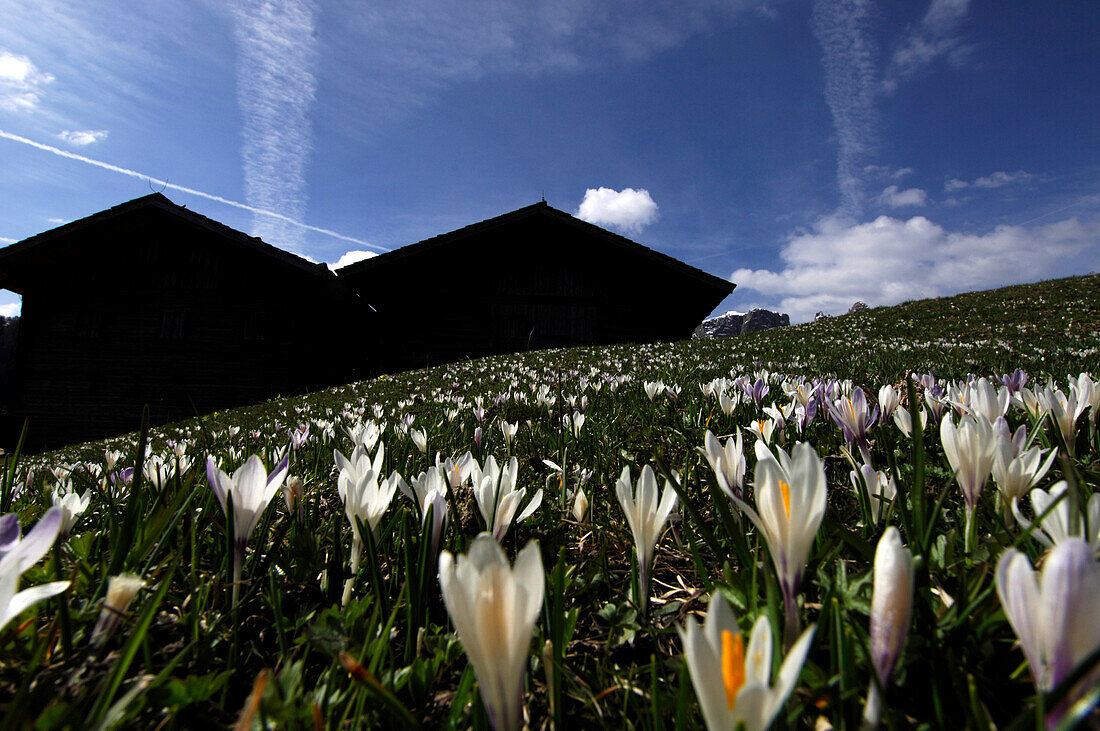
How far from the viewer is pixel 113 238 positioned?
53.8ft

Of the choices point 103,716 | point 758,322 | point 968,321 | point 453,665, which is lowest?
point 453,665

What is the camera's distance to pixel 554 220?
16953 millimetres

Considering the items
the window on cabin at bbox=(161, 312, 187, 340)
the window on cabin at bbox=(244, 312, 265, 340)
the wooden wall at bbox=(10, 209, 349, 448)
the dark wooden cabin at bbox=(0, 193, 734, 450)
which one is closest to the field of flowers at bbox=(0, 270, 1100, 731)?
the dark wooden cabin at bbox=(0, 193, 734, 450)

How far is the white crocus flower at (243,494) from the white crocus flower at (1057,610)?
1051mm

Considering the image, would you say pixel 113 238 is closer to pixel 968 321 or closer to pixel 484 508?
pixel 484 508

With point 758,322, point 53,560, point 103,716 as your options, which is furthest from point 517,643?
point 758,322

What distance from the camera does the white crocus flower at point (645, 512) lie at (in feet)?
2.97

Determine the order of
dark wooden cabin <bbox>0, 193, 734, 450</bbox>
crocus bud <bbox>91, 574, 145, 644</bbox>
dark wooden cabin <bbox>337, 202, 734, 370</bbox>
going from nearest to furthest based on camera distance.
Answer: crocus bud <bbox>91, 574, 145, 644</bbox> < dark wooden cabin <bbox>0, 193, 734, 450</bbox> < dark wooden cabin <bbox>337, 202, 734, 370</bbox>

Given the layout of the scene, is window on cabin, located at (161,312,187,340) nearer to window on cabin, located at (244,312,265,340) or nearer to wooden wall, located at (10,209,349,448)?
wooden wall, located at (10,209,349,448)

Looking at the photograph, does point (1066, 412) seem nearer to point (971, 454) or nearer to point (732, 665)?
point (971, 454)

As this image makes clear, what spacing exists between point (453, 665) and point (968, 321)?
1824 cm

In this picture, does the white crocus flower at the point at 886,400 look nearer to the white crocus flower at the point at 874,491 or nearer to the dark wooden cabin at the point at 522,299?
the white crocus flower at the point at 874,491

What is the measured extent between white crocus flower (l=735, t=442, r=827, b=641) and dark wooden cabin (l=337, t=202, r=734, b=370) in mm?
17437

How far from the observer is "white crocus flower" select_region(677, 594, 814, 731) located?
428mm
